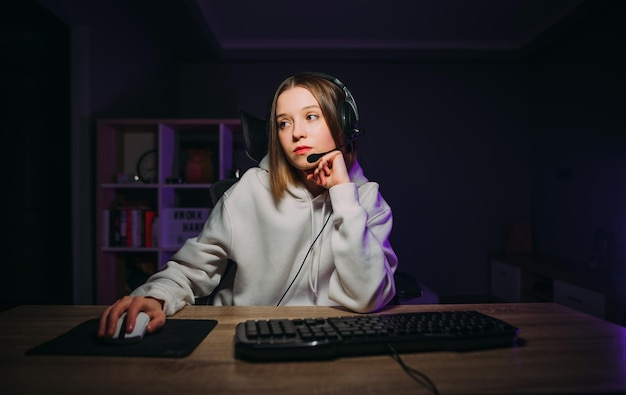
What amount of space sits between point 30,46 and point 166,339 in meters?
2.37

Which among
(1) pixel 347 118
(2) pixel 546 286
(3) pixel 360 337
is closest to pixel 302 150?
(1) pixel 347 118

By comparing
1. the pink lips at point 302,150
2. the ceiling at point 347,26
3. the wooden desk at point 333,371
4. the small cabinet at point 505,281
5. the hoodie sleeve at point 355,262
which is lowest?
the small cabinet at point 505,281

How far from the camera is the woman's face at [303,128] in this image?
1.10m

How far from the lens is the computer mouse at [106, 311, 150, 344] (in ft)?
2.26

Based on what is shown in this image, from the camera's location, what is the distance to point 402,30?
12.6 feet

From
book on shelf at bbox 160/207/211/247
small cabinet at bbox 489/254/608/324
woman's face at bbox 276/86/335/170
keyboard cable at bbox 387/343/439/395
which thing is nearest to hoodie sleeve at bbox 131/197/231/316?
woman's face at bbox 276/86/335/170

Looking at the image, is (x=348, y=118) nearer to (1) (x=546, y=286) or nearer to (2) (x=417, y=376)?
(2) (x=417, y=376)

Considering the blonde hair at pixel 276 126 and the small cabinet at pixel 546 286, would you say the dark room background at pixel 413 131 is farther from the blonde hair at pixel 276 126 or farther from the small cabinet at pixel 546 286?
the blonde hair at pixel 276 126

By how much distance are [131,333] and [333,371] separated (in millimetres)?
351

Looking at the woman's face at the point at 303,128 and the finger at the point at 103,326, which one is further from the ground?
the woman's face at the point at 303,128

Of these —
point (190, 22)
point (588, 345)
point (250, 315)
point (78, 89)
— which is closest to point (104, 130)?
point (78, 89)

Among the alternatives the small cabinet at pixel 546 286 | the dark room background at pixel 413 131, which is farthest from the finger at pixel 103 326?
the small cabinet at pixel 546 286

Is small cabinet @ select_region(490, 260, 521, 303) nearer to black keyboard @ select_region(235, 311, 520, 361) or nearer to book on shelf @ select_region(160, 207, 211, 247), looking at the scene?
book on shelf @ select_region(160, 207, 211, 247)

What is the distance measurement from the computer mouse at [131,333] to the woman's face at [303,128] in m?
Answer: 0.55
